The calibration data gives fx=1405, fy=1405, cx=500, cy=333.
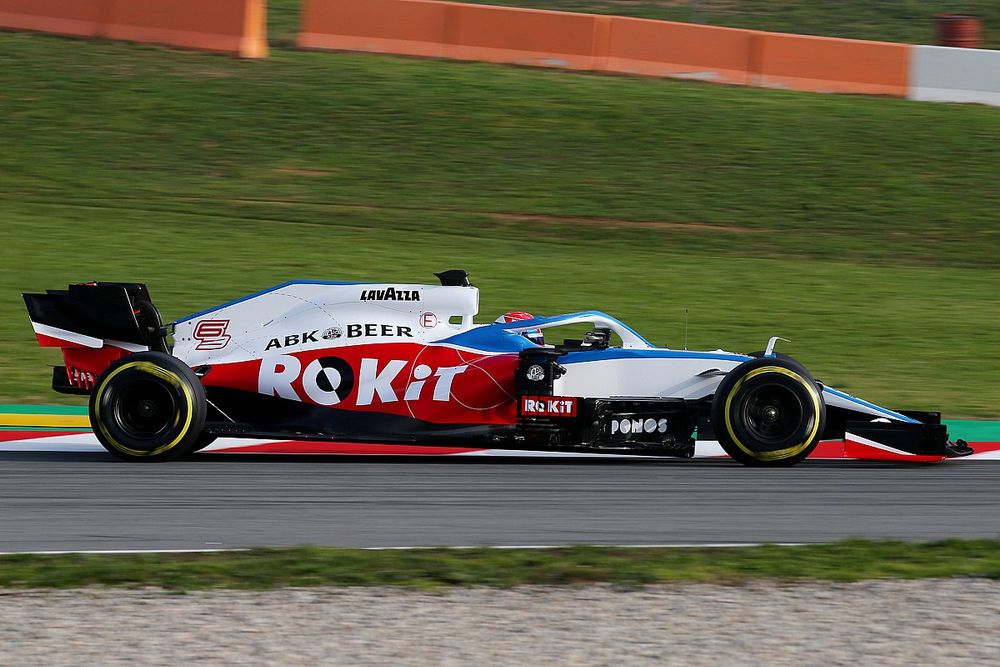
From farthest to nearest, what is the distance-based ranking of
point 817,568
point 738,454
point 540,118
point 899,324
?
1. point 540,118
2. point 899,324
3. point 738,454
4. point 817,568

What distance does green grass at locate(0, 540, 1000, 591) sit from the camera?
5.32 metres

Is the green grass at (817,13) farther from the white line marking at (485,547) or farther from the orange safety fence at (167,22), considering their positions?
the white line marking at (485,547)

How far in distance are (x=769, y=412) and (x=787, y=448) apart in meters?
0.23

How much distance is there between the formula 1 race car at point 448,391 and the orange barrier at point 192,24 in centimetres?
1362

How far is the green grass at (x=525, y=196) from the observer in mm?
13539

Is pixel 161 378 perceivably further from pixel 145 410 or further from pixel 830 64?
pixel 830 64

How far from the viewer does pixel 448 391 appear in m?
7.96

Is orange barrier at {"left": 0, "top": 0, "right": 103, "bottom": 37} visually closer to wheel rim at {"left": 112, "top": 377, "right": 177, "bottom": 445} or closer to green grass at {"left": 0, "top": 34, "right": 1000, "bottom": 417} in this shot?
green grass at {"left": 0, "top": 34, "right": 1000, "bottom": 417}

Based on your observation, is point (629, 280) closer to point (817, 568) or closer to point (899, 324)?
point (899, 324)

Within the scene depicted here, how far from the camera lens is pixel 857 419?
799 cm

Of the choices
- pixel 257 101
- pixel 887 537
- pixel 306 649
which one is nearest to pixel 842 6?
pixel 257 101

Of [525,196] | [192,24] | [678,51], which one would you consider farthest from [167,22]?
[678,51]

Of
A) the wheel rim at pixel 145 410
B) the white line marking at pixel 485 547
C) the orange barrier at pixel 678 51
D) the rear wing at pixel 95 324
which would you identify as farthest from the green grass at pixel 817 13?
the white line marking at pixel 485 547

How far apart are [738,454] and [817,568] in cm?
232
